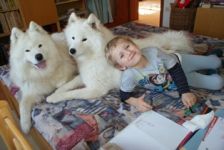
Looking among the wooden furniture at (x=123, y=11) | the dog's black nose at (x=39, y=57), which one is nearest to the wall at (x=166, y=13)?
the wooden furniture at (x=123, y=11)

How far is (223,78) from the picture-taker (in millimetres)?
1306

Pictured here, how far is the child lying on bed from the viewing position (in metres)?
1.17

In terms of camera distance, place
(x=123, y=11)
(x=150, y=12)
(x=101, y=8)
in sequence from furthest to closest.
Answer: (x=150, y=12), (x=123, y=11), (x=101, y=8)

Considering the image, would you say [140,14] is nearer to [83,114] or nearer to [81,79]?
[81,79]

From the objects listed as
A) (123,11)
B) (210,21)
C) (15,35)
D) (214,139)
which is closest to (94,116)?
(214,139)

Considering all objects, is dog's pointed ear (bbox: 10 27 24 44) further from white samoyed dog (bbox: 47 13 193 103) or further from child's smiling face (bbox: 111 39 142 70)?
child's smiling face (bbox: 111 39 142 70)

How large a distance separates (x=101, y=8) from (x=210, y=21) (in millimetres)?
1977

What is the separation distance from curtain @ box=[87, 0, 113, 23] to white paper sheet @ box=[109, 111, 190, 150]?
127 inches

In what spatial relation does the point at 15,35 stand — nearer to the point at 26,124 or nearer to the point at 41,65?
the point at 41,65

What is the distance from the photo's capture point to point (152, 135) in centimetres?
83

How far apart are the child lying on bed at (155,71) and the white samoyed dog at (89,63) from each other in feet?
0.39

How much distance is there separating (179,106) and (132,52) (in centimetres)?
42

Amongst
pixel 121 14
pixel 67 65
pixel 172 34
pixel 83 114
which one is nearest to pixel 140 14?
pixel 121 14

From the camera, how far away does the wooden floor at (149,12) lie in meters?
4.32
